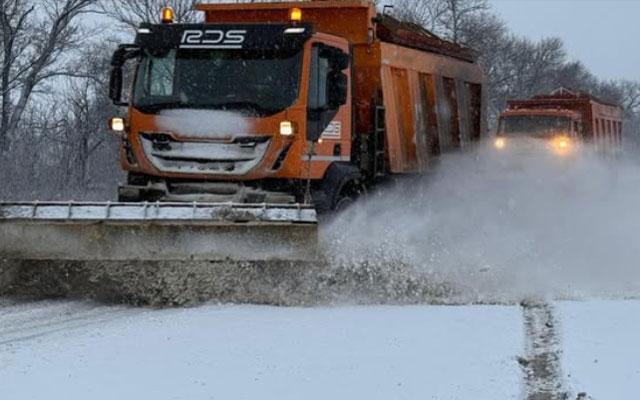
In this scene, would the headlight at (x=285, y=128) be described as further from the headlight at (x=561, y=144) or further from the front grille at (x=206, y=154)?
the headlight at (x=561, y=144)

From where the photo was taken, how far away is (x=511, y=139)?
19.9m

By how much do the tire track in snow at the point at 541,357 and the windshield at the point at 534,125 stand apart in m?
11.9

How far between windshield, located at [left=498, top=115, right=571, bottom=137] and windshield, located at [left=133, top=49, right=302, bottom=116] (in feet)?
37.3

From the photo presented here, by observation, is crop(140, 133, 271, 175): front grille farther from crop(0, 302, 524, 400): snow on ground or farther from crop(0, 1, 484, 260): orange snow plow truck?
crop(0, 302, 524, 400): snow on ground

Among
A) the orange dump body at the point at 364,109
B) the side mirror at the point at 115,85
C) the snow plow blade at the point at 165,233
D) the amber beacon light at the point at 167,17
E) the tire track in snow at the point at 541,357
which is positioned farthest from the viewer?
the amber beacon light at the point at 167,17

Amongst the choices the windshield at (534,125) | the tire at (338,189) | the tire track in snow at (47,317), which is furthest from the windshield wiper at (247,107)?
the windshield at (534,125)

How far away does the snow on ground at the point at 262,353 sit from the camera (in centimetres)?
580

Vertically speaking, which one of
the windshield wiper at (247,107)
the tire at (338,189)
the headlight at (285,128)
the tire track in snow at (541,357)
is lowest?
the tire track in snow at (541,357)

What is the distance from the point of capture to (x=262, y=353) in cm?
668

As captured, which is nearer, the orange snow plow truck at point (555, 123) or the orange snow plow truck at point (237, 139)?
the orange snow plow truck at point (237, 139)

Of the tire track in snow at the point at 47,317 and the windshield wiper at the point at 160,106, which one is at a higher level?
the windshield wiper at the point at 160,106

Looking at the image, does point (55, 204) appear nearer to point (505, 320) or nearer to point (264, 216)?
point (264, 216)

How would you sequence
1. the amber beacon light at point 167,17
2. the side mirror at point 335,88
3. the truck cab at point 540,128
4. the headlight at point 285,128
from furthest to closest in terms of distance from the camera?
the truck cab at point 540,128 < the amber beacon light at point 167,17 < the side mirror at point 335,88 < the headlight at point 285,128

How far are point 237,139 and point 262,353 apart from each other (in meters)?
3.08
